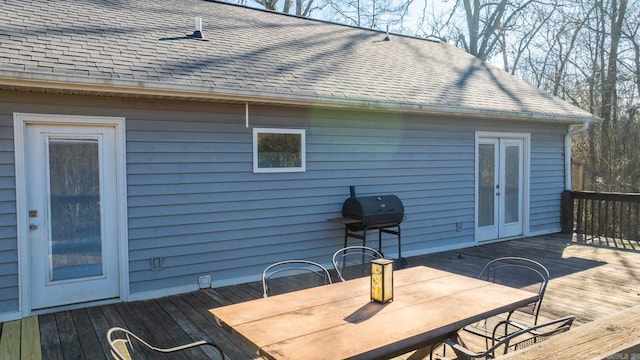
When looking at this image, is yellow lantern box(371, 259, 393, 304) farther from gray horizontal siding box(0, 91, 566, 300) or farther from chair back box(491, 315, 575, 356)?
gray horizontal siding box(0, 91, 566, 300)

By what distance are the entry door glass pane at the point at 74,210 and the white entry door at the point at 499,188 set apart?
562 centimetres

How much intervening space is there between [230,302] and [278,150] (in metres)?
1.89

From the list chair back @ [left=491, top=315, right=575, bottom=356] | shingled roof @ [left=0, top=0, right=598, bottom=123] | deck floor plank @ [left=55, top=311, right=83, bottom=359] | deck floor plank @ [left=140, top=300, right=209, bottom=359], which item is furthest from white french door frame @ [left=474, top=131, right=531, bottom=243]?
deck floor plank @ [left=55, top=311, right=83, bottom=359]

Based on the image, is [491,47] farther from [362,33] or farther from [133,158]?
[133,158]

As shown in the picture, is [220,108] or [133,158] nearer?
[133,158]

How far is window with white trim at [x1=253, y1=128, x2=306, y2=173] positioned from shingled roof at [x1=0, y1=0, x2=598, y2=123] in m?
0.47

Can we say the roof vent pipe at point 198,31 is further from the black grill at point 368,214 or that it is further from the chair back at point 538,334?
the chair back at point 538,334

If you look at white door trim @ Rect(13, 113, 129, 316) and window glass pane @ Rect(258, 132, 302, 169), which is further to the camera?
window glass pane @ Rect(258, 132, 302, 169)

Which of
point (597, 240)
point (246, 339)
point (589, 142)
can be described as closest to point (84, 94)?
point (246, 339)

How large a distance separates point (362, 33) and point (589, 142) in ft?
29.7

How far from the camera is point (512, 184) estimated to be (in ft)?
26.2

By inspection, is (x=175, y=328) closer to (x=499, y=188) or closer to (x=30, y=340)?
(x=30, y=340)

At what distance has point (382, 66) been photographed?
24.0 feet

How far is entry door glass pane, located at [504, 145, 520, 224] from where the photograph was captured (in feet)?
25.8
